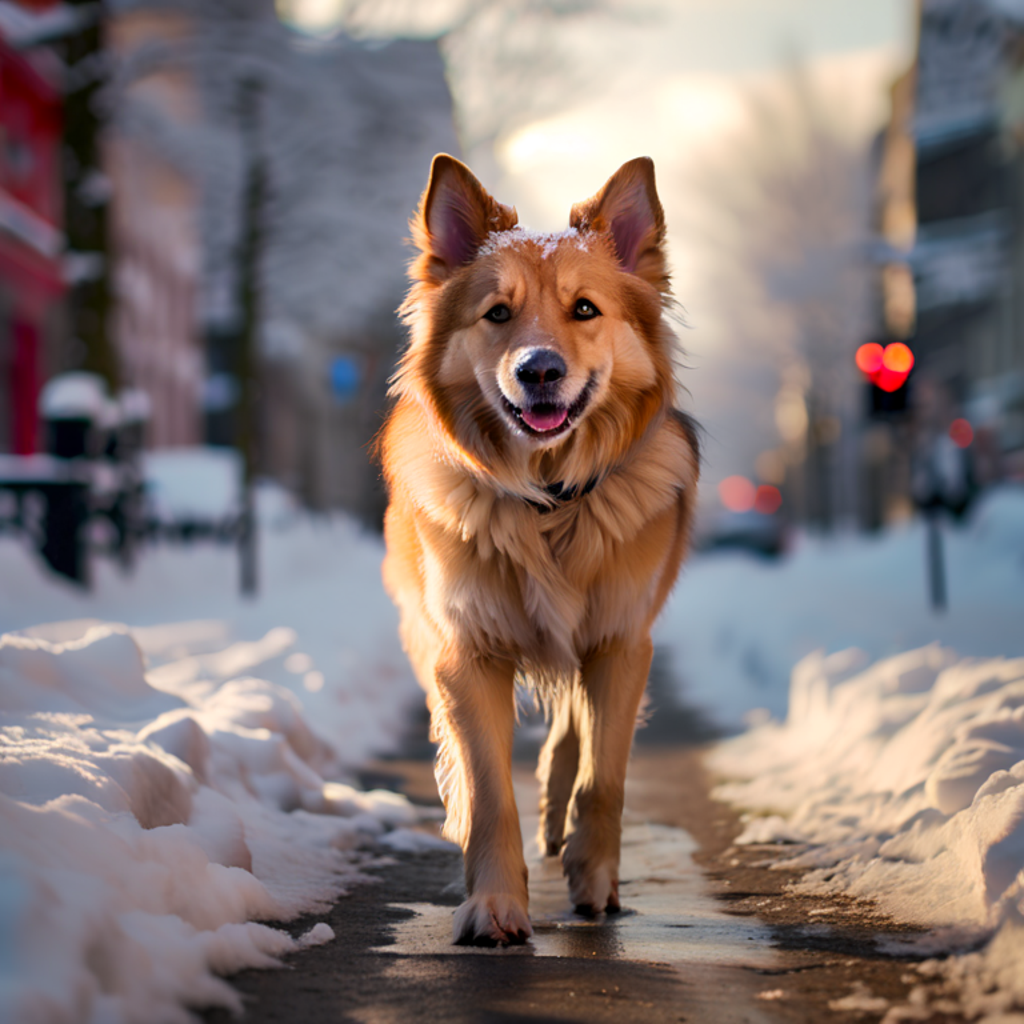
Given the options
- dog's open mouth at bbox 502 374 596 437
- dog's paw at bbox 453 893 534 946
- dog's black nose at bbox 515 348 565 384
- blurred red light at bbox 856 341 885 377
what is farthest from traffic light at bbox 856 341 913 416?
dog's paw at bbox 453 893 534 946

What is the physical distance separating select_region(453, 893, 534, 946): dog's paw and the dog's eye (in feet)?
5.65

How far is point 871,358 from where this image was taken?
11008mm

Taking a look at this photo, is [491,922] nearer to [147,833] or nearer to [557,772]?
[147,833]

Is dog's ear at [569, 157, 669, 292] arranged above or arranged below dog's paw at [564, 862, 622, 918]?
above

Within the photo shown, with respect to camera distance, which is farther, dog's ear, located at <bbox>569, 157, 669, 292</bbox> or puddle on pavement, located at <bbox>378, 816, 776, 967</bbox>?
dog's ear, located at <bbox>569, 157, 669, 292</bbox>

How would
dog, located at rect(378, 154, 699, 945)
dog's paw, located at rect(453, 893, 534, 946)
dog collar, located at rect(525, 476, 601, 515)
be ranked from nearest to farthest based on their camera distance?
dog's paw, located at rect(453, 893, 534, 946), dog, located at rect(378, 154, 699, 945), dog collar, located at rect(525, 476, 601, 515)

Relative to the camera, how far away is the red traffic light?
1087cm

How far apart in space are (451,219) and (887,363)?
7810 millimetres

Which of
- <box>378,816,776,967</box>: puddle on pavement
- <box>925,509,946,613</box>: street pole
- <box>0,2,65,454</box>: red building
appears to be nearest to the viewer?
<box>378,816,776,967</box>: puddle on pavement

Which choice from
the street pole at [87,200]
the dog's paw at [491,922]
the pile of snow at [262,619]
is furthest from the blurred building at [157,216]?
the dog's paw at [491,922]

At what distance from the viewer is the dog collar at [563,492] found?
148 inches

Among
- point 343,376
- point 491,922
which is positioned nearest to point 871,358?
point 491,922

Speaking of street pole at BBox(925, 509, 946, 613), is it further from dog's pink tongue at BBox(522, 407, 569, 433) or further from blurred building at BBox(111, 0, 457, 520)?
dog's pink tongue at BBox(522, 407, 569, 433)

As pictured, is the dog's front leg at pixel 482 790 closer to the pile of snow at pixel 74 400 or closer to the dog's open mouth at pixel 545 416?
the dog's open mouth at pixel 545 416
